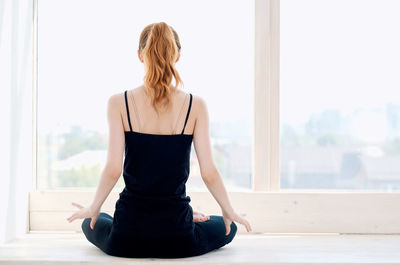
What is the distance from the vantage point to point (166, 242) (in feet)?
7.27

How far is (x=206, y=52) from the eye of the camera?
123 inches

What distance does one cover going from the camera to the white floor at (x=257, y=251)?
2.20 meters

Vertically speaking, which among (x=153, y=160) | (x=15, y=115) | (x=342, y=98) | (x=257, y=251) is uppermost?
(x=342, y=98)

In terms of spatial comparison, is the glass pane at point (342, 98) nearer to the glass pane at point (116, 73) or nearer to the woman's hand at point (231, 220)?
the glass pane at point (116, 73)

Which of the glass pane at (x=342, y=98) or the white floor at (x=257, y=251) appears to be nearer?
the white floor at (x=257, y=251)

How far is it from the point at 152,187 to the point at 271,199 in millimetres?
1026

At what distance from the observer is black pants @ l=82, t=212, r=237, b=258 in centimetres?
222

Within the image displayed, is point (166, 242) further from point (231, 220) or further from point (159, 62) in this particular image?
point (159, 62)

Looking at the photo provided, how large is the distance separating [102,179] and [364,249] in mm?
1265

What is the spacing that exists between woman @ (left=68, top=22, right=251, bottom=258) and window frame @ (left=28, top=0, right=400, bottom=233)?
79 centimetres

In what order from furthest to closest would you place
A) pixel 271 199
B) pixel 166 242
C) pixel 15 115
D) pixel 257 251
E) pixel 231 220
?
pixel 271 199 → pixel 15 115 → pixel 257 251 → pixel 231 220 → pixel 166 242

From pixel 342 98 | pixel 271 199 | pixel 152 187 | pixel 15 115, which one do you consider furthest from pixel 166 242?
pixel 342 98

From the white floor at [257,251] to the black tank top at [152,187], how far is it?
0.13m

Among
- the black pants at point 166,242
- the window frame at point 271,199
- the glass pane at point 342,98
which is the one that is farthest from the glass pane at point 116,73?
the black pants at point 166,242
